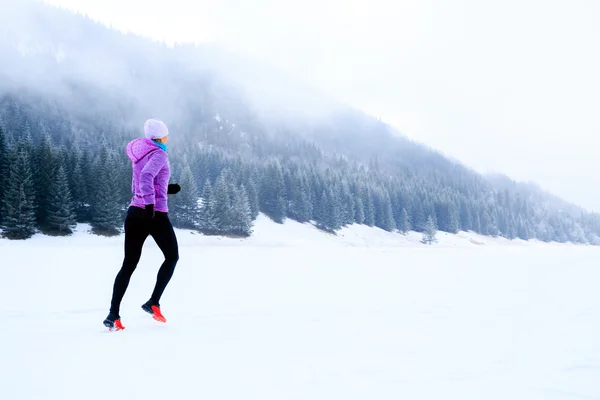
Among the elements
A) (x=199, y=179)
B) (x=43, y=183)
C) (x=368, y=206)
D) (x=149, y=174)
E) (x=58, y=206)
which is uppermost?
(x=199, y=179)

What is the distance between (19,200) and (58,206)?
3.31 metres

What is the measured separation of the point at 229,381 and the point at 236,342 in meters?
0.96

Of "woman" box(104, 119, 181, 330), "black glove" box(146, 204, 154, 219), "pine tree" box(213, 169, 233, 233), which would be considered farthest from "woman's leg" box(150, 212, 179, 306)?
Answer: "pine tree" box(213, 169, 233, 233)

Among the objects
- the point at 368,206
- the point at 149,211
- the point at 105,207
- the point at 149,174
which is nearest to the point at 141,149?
the point at 149,174

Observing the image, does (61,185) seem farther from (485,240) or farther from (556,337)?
(485,240)

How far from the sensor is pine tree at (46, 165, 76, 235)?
3462 cm

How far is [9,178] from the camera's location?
1272 inches

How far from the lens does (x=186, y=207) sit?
49.2 metres

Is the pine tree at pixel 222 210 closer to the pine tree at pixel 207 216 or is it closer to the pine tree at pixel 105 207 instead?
the pine tree at pixel 207 216

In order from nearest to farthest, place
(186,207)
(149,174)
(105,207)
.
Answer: (149,174) < (105,207) < (186,207)

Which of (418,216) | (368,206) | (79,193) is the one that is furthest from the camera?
(418,216)

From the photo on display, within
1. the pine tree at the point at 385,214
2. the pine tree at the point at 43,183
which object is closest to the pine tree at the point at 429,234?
the pine tree at the point at 385,214

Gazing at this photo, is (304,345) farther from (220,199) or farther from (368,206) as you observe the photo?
(368,206)

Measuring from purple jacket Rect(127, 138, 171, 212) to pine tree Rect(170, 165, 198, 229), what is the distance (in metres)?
45.3
